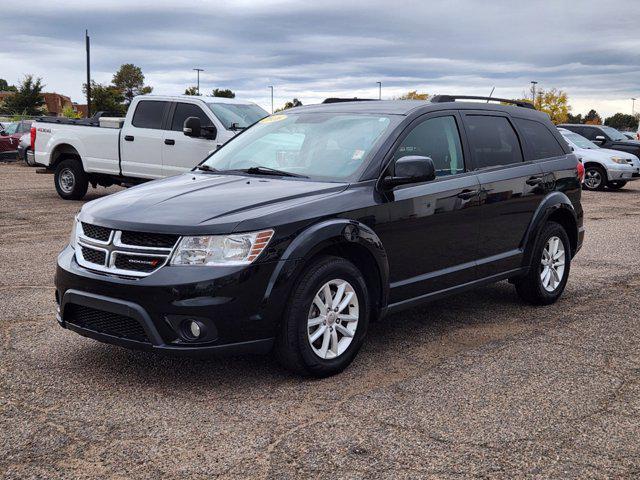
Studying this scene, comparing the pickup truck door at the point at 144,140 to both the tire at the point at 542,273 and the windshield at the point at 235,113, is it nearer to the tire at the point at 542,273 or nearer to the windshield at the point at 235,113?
the windshield at the point at 235,113

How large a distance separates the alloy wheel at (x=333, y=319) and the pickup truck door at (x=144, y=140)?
975cm

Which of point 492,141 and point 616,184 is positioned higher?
point 492,141

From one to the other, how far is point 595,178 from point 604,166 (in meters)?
0.51

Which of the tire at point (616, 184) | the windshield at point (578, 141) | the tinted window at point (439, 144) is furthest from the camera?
the windshield at point (578, 141)

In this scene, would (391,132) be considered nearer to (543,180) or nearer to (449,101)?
(449,101)

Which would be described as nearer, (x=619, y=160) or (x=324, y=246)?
(x=324, y=246)

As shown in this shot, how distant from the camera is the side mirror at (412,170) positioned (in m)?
5.07

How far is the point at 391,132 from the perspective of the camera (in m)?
5.45

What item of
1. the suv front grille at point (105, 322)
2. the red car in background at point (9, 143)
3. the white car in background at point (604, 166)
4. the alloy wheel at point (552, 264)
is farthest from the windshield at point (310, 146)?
the red car in background at point (9, 143)

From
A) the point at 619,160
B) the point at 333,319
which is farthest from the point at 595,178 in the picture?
the point at 333,319

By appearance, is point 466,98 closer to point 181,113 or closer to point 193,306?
point 193,306

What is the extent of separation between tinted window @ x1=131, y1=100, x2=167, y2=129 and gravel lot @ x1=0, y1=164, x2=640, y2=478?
7.87m

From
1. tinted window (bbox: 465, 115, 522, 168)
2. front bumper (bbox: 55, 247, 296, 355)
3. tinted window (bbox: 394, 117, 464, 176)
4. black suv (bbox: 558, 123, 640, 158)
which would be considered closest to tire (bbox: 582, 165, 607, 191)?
black suv (bbox: 558, 123, 640, 158)

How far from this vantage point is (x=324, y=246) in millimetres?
4727
